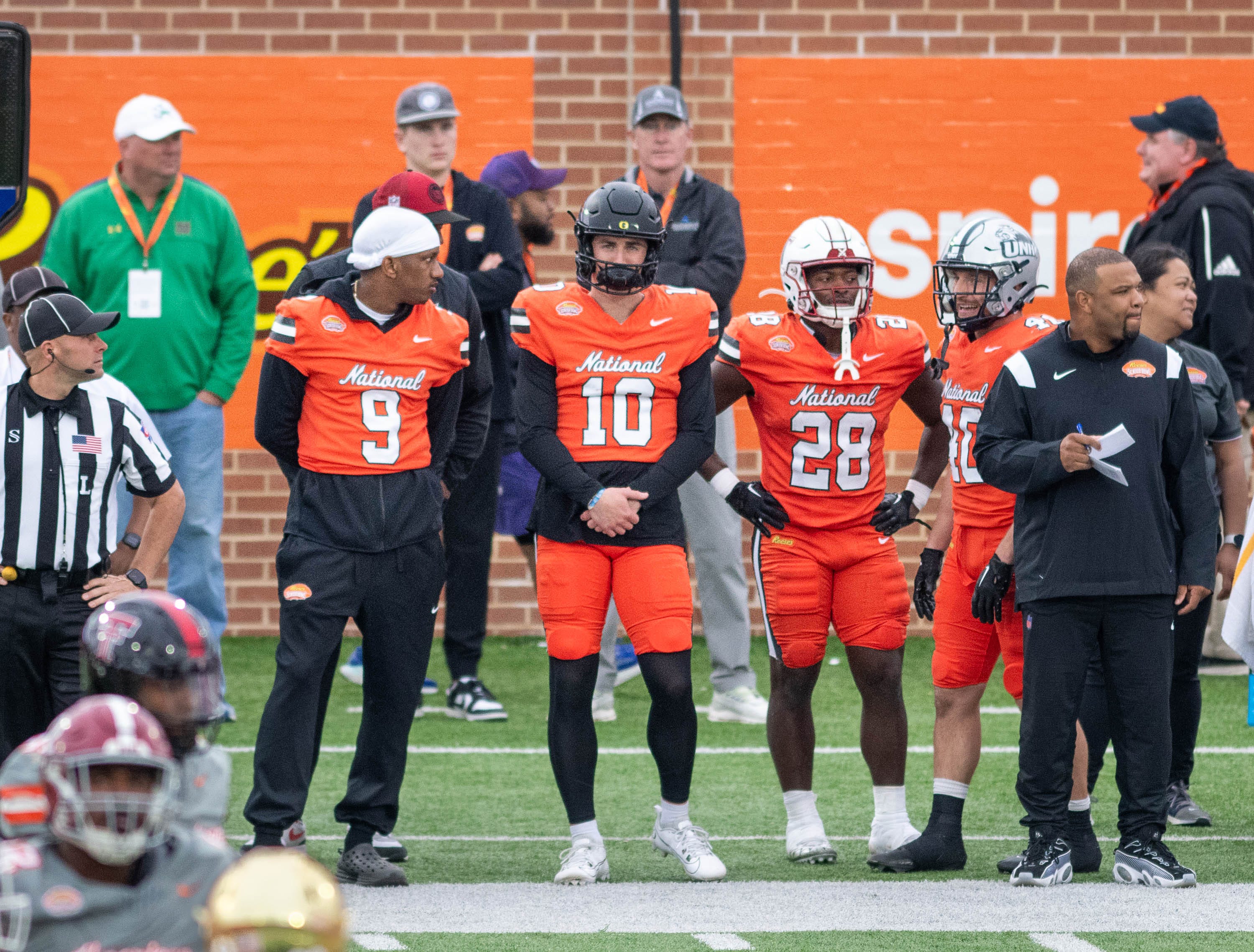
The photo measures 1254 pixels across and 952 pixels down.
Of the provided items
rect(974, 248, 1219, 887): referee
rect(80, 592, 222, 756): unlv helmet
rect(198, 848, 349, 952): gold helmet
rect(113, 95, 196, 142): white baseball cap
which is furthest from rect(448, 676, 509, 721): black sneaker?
rect(198, 848, 349, 952): gold helmet

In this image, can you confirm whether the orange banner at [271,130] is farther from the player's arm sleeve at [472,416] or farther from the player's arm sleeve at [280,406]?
the player's arm sleeve at [280,406]

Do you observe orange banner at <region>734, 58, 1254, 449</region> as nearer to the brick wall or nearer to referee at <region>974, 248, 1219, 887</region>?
the brick wall

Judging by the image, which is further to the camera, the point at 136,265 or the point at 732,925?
the point at 136,265

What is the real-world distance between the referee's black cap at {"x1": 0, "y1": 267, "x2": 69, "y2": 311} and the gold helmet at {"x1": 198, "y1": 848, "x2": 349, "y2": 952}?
405 cm

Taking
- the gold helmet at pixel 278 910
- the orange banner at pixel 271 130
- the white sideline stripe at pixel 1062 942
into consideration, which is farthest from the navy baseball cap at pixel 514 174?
the gold helmet at pixel 278 910

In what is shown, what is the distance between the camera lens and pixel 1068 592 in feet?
17.2

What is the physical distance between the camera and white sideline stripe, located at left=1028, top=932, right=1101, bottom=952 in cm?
456

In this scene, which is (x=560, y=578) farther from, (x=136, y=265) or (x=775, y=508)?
(x=136, y=265)

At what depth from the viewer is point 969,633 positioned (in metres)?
5.75

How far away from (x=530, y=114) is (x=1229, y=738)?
5.05 metres

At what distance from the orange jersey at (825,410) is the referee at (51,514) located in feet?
6.56

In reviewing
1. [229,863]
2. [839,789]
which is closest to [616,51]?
[839,789]

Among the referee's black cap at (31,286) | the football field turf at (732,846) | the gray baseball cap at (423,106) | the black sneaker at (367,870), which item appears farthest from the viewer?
the gray baseball cap at (423,106)

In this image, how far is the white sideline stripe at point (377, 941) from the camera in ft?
15.1
